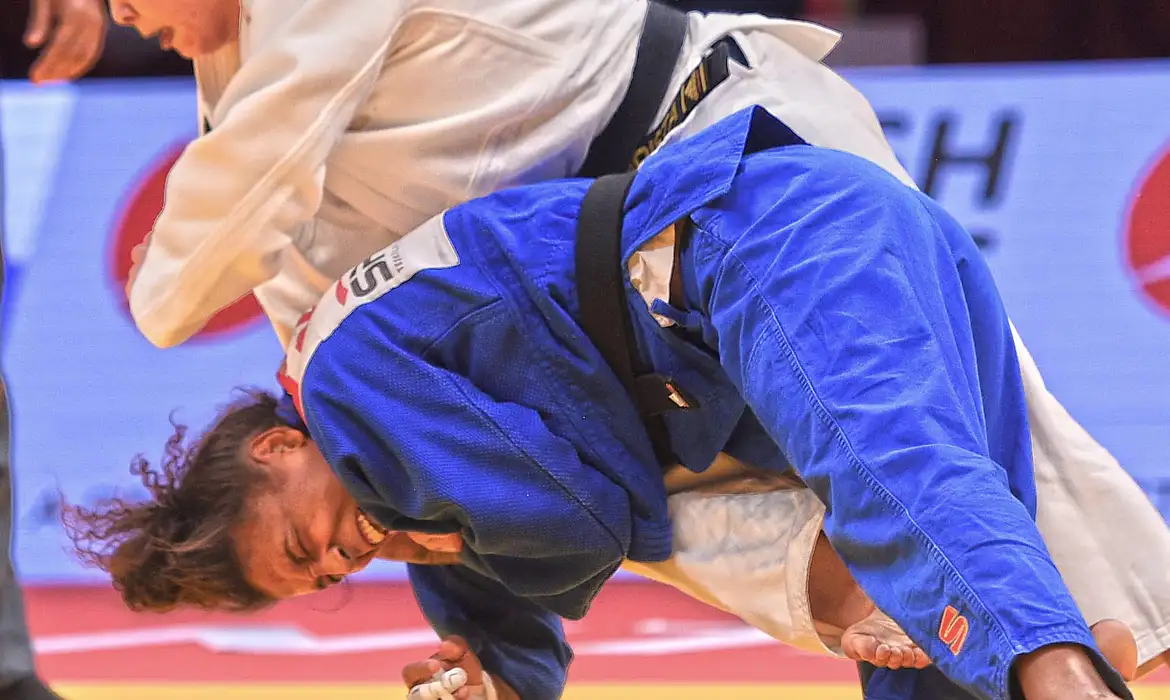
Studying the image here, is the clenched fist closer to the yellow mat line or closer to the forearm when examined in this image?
the forearm

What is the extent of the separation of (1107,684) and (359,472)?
3.17 ft

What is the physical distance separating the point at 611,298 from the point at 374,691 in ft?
4.56

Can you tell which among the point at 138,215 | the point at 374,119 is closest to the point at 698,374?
the point at 374,119

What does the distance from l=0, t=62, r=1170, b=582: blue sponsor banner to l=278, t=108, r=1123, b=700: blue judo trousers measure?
5.50ft

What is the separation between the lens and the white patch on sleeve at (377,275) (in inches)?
68.0

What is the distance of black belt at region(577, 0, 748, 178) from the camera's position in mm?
1886

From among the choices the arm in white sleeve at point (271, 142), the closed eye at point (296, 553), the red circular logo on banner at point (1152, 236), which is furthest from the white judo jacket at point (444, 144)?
the red circular logo on banner at point (1152, 236)

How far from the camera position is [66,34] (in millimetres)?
1853

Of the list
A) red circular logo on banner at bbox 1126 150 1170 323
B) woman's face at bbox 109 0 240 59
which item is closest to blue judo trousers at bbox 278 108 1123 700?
woman's face at bbox 109 0 240 59

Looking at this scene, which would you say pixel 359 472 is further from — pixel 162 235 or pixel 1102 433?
pixel 1102 433

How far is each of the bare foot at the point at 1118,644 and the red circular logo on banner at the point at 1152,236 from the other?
1756mm

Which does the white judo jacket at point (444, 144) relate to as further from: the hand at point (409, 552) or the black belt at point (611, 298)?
the hand at point (409, 552)

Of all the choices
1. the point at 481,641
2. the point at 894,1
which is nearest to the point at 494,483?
the point at 481,641

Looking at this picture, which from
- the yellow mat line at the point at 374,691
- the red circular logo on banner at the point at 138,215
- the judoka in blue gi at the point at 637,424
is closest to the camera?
the judoka in blue gi at the point at 637,424
